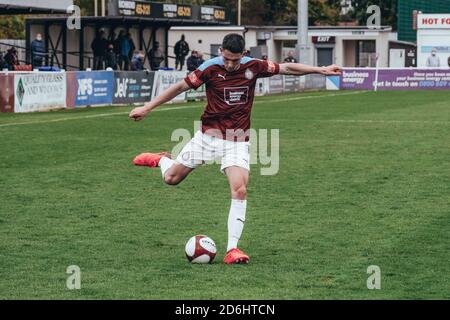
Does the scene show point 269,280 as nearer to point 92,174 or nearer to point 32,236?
point 32,236

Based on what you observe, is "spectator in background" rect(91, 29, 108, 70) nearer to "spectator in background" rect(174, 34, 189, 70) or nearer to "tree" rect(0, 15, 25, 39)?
"spectator in background" rect(174, 34, 189, 70)

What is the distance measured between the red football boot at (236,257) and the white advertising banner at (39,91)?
2029cm

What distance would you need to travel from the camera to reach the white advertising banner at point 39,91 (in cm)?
2962

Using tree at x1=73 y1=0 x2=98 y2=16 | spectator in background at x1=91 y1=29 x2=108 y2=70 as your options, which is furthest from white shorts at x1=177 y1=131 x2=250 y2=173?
tree at x1=73 y1=0 x2=98 y2=16


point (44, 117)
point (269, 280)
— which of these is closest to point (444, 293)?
point (269, 280)

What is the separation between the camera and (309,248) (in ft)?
32.7

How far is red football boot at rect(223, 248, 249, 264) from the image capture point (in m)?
9.19

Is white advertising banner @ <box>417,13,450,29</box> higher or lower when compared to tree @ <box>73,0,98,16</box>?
lower

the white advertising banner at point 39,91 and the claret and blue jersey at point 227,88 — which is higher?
the claret and blue jersey at point 227,88

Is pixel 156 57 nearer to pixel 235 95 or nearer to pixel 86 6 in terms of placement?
pixel 86 6

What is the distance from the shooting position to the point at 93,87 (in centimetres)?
3419

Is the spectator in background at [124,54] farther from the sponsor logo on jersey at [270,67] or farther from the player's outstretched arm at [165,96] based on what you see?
the player's outstretched arm at [165,96]

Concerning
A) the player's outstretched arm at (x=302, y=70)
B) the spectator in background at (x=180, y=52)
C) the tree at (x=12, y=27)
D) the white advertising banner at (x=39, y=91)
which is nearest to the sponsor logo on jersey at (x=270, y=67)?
the player's outstretched arm at (x=302, y=70)

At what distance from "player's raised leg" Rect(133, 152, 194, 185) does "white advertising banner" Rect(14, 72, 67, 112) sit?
60.9 feet
